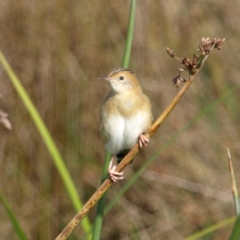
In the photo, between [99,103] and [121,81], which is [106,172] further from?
[99,103]

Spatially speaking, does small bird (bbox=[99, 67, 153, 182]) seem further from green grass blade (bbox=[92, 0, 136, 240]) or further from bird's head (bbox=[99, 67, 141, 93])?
green grass blade (bbox=[92, 0, 136, 240])

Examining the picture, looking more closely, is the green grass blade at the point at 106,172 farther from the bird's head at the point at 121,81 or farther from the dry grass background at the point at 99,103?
the dry grass background at the point at 99,103

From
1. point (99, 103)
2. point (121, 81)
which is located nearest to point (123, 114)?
point (121, 81)

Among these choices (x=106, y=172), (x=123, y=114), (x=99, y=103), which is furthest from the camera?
(x=99, y=103)

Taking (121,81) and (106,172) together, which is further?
(121,81)

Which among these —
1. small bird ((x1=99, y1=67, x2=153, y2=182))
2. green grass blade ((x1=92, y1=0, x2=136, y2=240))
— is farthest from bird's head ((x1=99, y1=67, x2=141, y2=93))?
green grass blade ((x1=92, y1=0, x2=136, y2=240))

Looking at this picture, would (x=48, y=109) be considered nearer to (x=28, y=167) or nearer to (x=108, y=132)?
(x=28, y=167)
